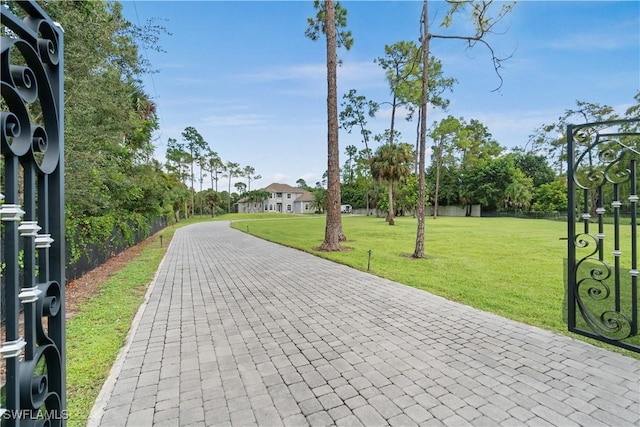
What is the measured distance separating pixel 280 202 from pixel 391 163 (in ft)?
150

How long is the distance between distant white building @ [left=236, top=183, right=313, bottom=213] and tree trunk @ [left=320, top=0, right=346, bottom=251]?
185 feet

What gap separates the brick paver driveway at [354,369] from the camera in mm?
2307

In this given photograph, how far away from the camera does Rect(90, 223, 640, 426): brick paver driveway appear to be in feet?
7.57

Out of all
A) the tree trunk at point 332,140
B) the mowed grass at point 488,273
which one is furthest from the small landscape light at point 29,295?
the tree trunk at point 332,140

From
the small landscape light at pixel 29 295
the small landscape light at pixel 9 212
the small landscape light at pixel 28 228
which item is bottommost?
the small landscape light at pixel 29 295

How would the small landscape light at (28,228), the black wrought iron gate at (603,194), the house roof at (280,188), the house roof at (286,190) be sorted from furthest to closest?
the house roof at (280,188)
the house roof at (286,190)
the black wrought iron gate at (603,194)
the small landscape light at (28,228)

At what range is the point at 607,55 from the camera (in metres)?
11.0

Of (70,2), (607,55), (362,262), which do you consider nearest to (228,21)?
(70,2)

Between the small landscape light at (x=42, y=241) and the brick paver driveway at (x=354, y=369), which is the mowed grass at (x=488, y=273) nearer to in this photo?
the brick paver driveway at (x=354, y=369)

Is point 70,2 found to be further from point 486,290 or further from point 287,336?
point 486,290

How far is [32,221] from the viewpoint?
3.96 ft

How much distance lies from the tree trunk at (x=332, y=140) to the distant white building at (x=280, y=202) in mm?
56432

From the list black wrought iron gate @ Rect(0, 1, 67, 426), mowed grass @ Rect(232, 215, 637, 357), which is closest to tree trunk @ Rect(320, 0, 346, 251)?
mowed grass @ Rect(232, 215, 637, 357)

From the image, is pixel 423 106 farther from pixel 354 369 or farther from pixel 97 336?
pixel 97 336
